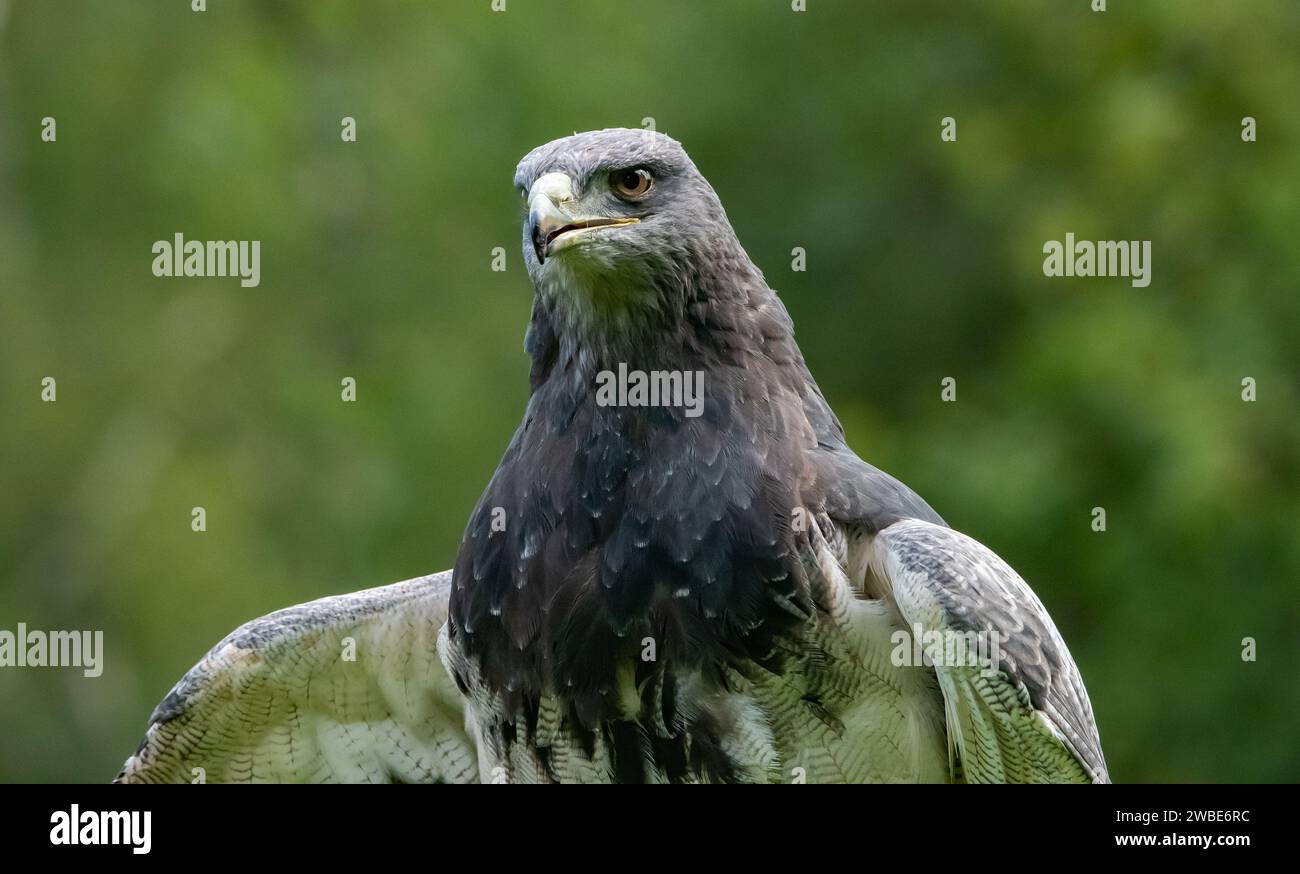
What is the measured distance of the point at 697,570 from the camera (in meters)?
6.83

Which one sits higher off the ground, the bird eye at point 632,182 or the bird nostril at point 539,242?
the bird eye at point 632,182

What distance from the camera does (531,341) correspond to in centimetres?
755

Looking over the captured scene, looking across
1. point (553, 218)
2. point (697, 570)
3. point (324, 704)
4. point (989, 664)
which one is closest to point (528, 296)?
point (324, 704)

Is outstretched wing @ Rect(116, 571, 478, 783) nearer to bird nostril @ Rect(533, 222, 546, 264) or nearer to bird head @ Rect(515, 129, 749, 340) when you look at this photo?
bird head @ Rect(515, 129, 749, 340)

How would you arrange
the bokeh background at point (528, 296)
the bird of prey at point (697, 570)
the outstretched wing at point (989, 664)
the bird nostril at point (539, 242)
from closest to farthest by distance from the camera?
the outstretched wing at point (989, 664)
the bird of prey at point (697, 570)
the bird nostril at point (539, 242)
the bokeh background at point (528, 296)

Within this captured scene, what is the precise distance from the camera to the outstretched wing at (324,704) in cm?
794

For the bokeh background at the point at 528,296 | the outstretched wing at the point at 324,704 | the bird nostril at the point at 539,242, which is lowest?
the outstretched wing at the point at 324,704

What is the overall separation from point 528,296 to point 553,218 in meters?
14.9

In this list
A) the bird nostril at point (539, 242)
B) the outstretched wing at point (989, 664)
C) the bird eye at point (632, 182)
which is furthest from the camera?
the bird eye at point (632, 182)

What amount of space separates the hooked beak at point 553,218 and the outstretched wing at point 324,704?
1825mm

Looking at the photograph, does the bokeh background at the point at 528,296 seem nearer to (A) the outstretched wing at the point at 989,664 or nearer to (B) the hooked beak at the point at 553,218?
(A) the outstretched wing at the point at 989,664

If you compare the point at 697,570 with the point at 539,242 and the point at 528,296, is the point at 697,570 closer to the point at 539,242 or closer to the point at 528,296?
the point at 539,242

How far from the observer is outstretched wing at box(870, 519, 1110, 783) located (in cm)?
667

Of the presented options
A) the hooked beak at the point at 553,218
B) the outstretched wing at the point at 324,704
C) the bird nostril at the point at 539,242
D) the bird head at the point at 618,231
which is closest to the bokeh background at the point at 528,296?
the outstretched wing at the point at 324,704
